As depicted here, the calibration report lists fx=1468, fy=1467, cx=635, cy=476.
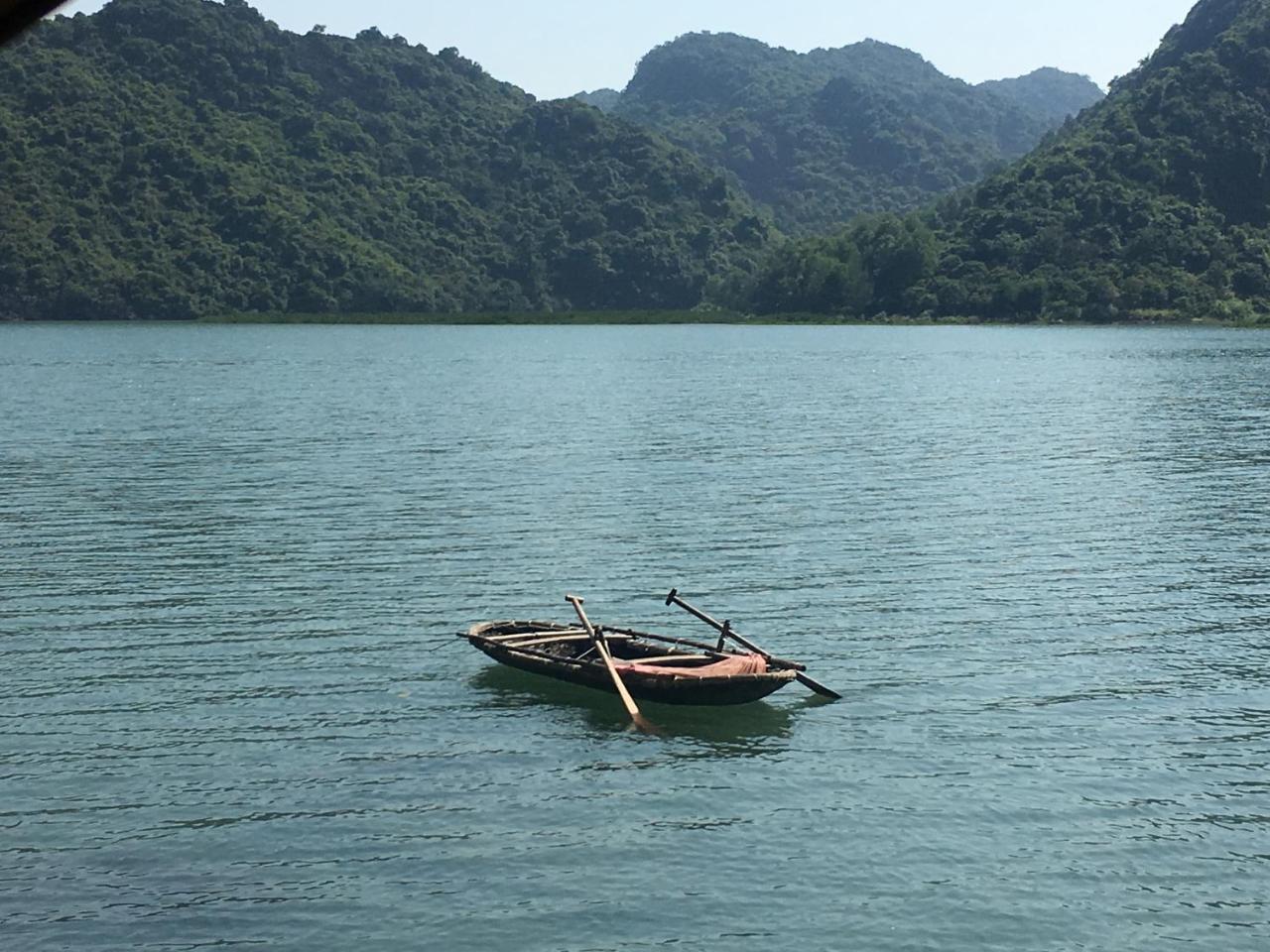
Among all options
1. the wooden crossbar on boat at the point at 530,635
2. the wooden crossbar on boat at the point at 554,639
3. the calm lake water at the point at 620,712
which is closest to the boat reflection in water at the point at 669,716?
the calm lake water at the point at 620,712

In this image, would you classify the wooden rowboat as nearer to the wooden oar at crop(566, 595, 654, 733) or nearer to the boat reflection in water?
the wooden oar at crop(566, 595, 654, 733)

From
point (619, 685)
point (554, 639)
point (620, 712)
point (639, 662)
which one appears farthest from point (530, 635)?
point (619, 685)

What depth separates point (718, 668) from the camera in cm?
2920

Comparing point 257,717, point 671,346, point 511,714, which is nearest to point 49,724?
point 257,717

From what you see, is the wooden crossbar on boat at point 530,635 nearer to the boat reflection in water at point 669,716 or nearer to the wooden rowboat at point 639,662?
the wooden rowboat at point 639,662

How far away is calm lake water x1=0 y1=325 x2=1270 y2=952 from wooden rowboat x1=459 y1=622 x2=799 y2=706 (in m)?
0.57

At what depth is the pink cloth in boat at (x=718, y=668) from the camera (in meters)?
28.8

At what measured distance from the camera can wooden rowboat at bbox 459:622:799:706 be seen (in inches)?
1135

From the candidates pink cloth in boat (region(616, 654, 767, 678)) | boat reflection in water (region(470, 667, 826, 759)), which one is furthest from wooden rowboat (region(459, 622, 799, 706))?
boat reflection in water (region(470, 667, 826, 759))

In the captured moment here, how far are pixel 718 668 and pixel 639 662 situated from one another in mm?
1795

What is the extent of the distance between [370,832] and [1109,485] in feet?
146

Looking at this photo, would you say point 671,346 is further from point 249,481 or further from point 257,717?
point 257,717

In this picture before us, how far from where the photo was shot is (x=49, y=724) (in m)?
28.3

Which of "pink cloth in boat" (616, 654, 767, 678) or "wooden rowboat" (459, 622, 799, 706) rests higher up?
"pink cloth in boat" (616, 654, 767, 678)
